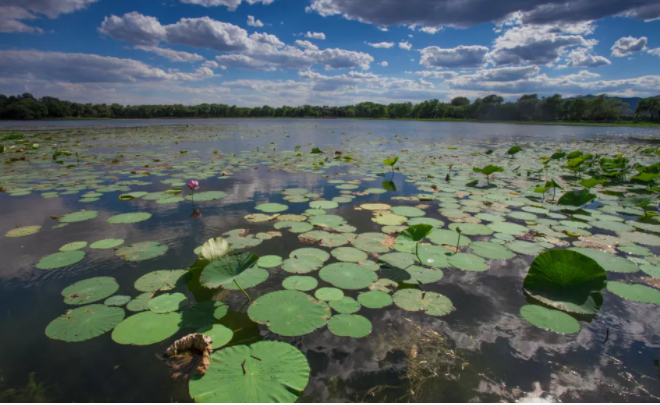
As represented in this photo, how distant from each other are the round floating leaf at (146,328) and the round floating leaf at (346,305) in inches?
35.9

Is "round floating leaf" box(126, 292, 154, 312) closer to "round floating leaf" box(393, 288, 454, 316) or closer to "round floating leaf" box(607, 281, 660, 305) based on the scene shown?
"round floating leaf" box(393, 288, 454, 316)

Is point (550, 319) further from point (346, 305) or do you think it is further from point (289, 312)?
point (289, 312)

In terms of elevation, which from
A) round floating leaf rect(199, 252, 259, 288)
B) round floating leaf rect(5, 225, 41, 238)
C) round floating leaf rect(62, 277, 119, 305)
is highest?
round floating leaf rect(199, 252, 259, 288)

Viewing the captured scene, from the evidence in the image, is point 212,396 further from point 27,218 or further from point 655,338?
point 27,218

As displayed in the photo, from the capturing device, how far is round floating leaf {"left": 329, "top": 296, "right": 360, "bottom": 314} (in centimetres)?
183

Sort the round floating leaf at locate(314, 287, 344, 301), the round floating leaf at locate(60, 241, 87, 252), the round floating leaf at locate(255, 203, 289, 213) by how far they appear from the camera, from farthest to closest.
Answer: the round floating leaf at locate(255, 203, 289, 213) → the round floating leaf at locate(60, 241, 87, 252) → the round floating leaf at locate(314, 287, 344, 301)

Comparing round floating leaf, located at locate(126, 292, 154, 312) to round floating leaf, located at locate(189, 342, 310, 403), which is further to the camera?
round floating leaf, located at locate(126, 292, 154, 312)

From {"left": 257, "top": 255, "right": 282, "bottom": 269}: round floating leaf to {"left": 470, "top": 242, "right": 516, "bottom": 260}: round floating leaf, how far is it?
1738mm

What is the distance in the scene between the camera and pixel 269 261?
243cm

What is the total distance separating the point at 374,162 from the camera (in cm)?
820


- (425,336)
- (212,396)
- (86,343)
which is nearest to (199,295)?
(86,343)

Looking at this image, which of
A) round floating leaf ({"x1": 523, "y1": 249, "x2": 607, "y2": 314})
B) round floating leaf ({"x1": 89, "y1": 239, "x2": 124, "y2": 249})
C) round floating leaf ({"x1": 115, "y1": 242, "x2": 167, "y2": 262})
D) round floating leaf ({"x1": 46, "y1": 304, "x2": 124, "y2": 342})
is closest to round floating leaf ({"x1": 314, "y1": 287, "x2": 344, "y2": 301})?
round floating leaf ({"x1": 46, "y1": 304, "x2": 124, "y2": 342})

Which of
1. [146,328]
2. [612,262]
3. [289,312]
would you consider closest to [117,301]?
[146,328]

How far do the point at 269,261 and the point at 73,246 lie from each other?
6.02 feet
